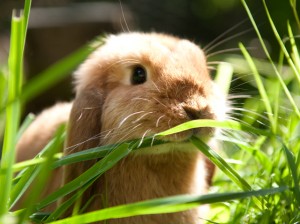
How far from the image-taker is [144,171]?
91.0 inches

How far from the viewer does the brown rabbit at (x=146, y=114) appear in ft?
6.91

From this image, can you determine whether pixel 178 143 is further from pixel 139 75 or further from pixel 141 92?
pixel 139 75

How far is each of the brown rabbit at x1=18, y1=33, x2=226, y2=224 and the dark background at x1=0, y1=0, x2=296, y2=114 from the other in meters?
2.79

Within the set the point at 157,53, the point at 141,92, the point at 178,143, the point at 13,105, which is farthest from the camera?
the point at 157,53

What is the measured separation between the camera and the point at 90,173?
184cm

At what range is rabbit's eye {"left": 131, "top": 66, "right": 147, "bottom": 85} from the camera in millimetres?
2324

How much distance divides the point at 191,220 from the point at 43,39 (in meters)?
3.67

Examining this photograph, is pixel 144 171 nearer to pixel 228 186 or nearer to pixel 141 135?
pixel 141 135

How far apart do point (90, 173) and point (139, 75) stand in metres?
0.61

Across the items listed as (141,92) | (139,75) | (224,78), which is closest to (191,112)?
(141,92)

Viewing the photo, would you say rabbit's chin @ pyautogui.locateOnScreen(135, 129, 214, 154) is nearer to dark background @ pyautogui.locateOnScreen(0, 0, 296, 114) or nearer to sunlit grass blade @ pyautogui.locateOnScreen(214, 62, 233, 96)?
sunlit grass blade @ pyautogui.locateOnScreen(214, 62, 233, 96)

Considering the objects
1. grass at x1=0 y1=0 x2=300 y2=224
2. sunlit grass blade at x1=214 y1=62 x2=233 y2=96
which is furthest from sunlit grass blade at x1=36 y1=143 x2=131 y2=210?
sunlit grass blade at x1=214 y1=62 x2=233 y2=96

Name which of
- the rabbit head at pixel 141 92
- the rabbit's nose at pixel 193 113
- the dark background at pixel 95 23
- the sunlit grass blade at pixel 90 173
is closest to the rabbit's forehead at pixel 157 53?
the rabbit head at pixel 141 92

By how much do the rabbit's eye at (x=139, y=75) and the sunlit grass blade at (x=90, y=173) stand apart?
0.52 meters
